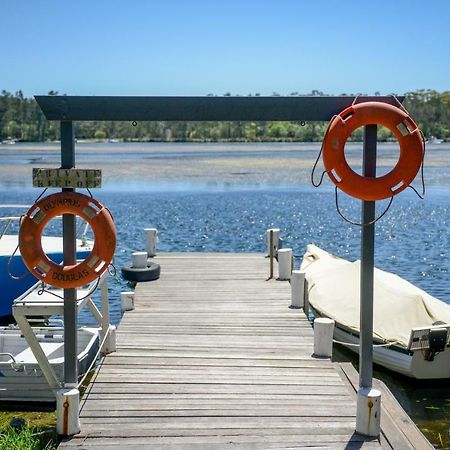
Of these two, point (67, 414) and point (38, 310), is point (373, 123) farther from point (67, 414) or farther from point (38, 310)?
point (38, 310)

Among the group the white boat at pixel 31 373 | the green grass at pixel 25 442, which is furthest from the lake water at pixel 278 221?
the green grass at pixel 25 442

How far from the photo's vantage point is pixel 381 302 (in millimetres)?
10531

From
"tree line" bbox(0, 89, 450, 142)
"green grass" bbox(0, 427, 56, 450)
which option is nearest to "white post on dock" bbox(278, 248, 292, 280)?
"green grass" bbox(0, 427, 56, 450)

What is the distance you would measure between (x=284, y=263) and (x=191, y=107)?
6.65 m

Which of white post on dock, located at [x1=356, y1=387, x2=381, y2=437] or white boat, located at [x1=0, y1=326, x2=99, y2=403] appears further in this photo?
white boat, located at [x1=0, y1=326, x2=99, y2=403]

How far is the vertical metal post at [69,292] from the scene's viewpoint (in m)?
5.83

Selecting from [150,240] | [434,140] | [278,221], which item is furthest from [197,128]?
[150,240]

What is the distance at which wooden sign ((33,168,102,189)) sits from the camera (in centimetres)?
571

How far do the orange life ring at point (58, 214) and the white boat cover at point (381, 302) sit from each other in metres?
5.26

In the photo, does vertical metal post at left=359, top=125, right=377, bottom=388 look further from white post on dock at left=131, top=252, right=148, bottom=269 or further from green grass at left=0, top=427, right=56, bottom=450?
white post on dock at left=131, top=252, right=148, bottom=269

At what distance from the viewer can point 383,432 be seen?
571 cm

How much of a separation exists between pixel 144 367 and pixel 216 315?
272cm

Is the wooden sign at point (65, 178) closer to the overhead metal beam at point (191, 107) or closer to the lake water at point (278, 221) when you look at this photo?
the overhead metal beam at point (191, 107)

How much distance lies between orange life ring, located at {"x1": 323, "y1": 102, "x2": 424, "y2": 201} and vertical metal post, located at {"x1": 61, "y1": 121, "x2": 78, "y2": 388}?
202 cm
